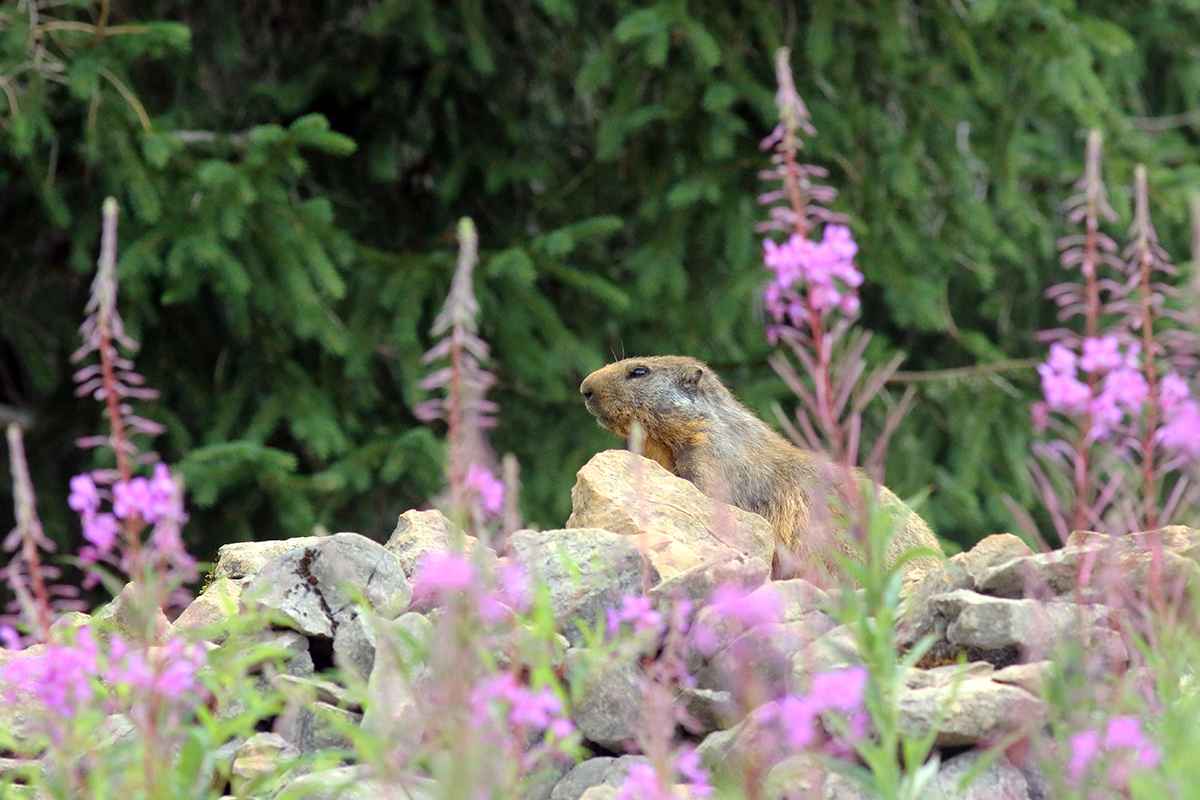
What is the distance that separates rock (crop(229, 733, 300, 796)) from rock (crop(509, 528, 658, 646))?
2.18 ft

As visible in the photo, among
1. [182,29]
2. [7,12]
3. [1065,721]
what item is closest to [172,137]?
[182,29]

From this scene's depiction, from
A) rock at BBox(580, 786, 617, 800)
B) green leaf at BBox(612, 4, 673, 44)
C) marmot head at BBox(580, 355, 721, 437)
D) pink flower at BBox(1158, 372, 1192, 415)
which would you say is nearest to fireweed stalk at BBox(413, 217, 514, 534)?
rock at BBox(580, 786, 617, 800)

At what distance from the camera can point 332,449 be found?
6.93 meters

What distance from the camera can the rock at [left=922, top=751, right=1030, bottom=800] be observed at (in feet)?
8.28

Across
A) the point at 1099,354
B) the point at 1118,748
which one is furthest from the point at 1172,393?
the point at 1118,748

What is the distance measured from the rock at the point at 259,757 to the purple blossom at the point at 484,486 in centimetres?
92

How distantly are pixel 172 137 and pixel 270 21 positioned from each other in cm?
267

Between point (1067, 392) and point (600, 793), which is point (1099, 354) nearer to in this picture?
point (1067, 392)

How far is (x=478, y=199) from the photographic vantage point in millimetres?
8102

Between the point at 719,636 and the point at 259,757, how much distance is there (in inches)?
39.6

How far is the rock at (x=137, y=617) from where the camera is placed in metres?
1.99

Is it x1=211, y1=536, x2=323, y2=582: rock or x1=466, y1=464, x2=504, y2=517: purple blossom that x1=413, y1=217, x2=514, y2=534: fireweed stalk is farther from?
x1=211, y1=536, x2=323, y2=582: rock

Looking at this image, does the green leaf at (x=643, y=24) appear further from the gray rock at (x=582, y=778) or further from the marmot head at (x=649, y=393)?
the gray rock at (x=582, y=778)

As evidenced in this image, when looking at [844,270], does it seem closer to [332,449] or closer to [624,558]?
[624,558]
